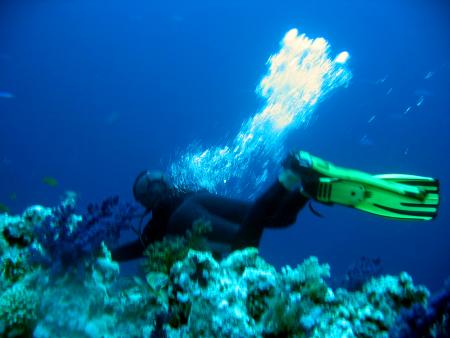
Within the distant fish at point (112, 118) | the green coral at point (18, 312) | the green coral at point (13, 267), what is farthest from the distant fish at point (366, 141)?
Result: the green coral at point (18, 312)

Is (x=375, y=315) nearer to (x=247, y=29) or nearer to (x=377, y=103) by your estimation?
(x=377, y=103)

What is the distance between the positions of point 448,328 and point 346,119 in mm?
85784

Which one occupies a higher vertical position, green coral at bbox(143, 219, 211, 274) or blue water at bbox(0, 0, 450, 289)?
blue water at bbox(0, 0, 450, 289)

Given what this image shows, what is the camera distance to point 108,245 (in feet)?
11.5

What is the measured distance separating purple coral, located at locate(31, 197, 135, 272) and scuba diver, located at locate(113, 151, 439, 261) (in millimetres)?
911

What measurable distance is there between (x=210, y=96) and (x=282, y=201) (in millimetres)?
92406

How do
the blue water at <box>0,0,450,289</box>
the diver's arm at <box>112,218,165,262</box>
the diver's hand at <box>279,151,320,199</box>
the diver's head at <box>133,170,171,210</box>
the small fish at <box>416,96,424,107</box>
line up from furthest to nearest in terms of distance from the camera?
the small fish at <box>416,96,424,107</box> → the blue water at <box>0,0,450,289</box> → the diver's head at <box>133,170,171,210</box> → the diver's arm at <box>112,218,165,262</box> → the diver's hand at <box>279,151,320,199</box>

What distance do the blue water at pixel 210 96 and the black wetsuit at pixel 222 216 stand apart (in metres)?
51.3

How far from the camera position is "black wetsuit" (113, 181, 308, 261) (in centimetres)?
389

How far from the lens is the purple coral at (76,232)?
3.07 meters

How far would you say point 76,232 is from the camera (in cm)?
317

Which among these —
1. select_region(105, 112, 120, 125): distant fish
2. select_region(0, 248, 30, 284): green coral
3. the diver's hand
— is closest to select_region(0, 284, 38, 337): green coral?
select_region(0, 248, 30, 284): green coral

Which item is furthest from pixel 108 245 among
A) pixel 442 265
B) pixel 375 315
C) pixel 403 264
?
pixel 442 265

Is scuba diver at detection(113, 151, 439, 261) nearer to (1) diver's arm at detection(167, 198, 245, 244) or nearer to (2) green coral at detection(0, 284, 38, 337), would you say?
(1) diver's arm at detection(167, 198, 245, 244)
